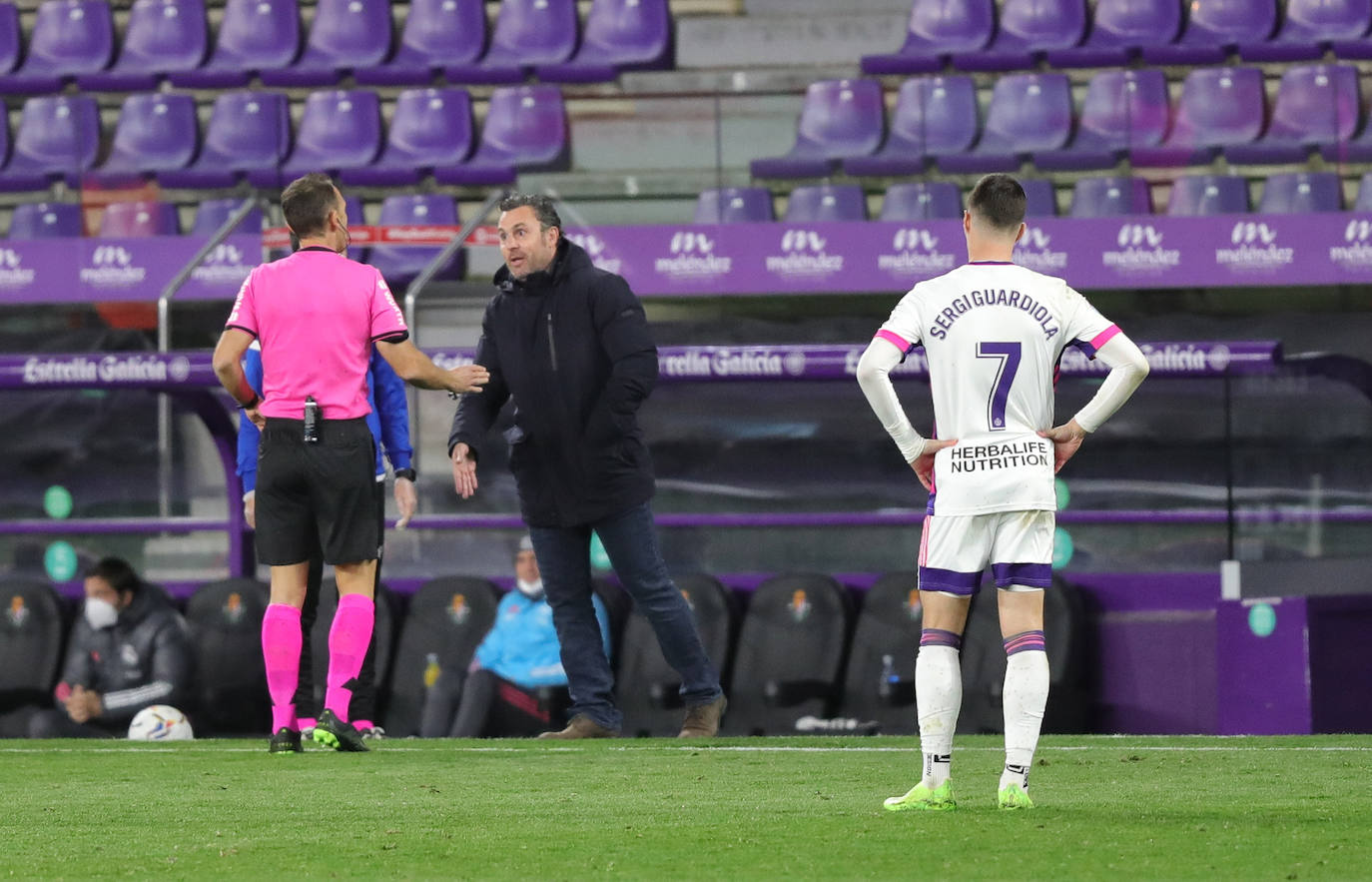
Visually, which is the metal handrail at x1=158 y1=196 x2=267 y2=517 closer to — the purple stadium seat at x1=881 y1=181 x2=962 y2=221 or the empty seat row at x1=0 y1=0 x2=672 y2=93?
the purple stadium seat at x1=881 y1=181 x2=962 y2=221

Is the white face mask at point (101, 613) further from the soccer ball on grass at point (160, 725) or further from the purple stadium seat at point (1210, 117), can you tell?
the purple stadium seat at point (1210, 117)

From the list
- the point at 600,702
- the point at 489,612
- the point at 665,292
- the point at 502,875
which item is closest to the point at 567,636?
the point at 600,702

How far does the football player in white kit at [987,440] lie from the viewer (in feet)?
17.1

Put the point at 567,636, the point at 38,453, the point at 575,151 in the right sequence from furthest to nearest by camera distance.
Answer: the point at 575,151 → the point at 38,453 → the point at 567,636

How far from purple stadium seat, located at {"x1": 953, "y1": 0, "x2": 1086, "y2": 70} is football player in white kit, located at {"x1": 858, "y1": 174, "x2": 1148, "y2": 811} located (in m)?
9.73

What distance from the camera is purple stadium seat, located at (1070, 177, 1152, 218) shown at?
1262 centimetres

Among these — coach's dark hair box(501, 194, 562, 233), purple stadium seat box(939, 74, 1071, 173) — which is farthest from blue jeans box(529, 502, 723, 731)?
purple stadium seat box(939, 74, 1071, 173)

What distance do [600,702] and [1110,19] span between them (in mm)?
8202

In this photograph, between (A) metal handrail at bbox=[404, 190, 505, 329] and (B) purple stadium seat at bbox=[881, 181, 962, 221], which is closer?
(A) metal handrail at bbox=[404, 190, 505, 329]

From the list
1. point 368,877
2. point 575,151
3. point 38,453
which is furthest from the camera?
point 575,151

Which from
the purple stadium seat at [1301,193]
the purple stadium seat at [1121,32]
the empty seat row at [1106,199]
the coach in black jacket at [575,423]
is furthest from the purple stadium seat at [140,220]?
the purple stadium seat at [1301,193]

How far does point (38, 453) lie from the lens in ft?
41.0

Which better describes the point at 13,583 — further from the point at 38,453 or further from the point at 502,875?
the point at 502,875

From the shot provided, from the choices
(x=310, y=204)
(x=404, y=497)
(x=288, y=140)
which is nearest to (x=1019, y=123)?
(x=288, y=140)
